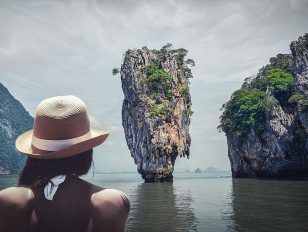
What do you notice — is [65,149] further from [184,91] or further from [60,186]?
[184,91]

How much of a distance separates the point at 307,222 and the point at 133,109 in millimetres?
38105

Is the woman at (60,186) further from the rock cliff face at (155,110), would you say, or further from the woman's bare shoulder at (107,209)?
the rock cliff face at (155,110)

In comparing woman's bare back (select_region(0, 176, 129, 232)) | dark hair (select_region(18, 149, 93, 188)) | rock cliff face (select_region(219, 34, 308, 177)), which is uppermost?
rock cliff face (select_region(219, 34, 308, 177))

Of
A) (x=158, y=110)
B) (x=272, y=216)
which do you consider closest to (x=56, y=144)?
(x=272, y=216)

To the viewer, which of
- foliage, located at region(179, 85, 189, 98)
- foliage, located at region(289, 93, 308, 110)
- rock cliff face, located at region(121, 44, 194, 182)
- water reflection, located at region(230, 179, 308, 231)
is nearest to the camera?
water reflection, located at region(230, 179, 308, 231)

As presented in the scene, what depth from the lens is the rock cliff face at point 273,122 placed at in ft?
135

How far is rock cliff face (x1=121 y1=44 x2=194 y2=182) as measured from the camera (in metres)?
44.8

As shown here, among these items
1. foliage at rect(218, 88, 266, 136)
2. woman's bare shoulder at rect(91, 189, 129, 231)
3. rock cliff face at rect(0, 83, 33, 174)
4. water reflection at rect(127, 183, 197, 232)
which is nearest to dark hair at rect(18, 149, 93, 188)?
woman's bare shoulder at rect(91, 189, 129, 231)

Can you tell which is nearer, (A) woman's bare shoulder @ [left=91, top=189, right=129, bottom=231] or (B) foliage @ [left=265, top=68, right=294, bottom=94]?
(A) woman's bare shoulder @ [left=91, top=189, right=129, bottom=231]

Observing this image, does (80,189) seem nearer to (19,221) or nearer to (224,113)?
(19,221)

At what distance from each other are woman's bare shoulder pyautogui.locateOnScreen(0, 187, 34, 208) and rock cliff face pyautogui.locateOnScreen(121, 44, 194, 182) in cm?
4276

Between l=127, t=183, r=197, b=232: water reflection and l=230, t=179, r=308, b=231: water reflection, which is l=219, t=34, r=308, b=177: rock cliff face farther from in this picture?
l=127, t=183, r=197, b=232: water reflection

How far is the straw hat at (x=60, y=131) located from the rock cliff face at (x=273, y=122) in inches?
1566

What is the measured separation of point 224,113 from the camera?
185ft
